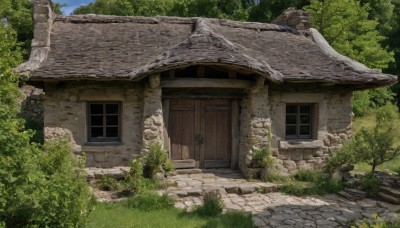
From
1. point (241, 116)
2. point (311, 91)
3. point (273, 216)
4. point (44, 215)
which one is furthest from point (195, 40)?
point (44, 215)

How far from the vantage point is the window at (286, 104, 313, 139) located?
9.87 meters

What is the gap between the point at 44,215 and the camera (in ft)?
13.7

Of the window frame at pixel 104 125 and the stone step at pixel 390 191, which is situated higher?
the window frame at pixel 104 125

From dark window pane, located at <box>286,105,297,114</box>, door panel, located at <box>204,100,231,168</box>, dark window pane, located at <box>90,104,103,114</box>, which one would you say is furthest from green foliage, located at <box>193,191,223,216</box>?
dark window pane, located at <box>286,105,297,114</box>

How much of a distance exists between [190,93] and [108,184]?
308 cm

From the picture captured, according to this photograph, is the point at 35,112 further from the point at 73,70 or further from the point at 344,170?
the point at 344,170

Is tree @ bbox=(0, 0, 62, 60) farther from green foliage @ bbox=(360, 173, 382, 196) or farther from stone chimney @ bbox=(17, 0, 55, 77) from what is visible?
green foliage @ bbox=(360, 173, 382, 196)

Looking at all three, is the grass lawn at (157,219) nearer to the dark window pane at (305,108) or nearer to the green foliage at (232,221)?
the green foliage at (232,221)

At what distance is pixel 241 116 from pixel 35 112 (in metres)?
9.96

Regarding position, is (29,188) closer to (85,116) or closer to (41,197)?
(41,197)

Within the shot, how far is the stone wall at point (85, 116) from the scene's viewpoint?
867 cm

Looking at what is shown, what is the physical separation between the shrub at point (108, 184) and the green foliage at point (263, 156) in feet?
11.3

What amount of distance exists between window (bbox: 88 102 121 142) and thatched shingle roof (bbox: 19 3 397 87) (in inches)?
44.2

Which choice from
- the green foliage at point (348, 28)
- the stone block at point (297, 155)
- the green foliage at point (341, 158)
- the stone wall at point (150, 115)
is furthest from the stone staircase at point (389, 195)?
the green foliage at point (348, 28)
